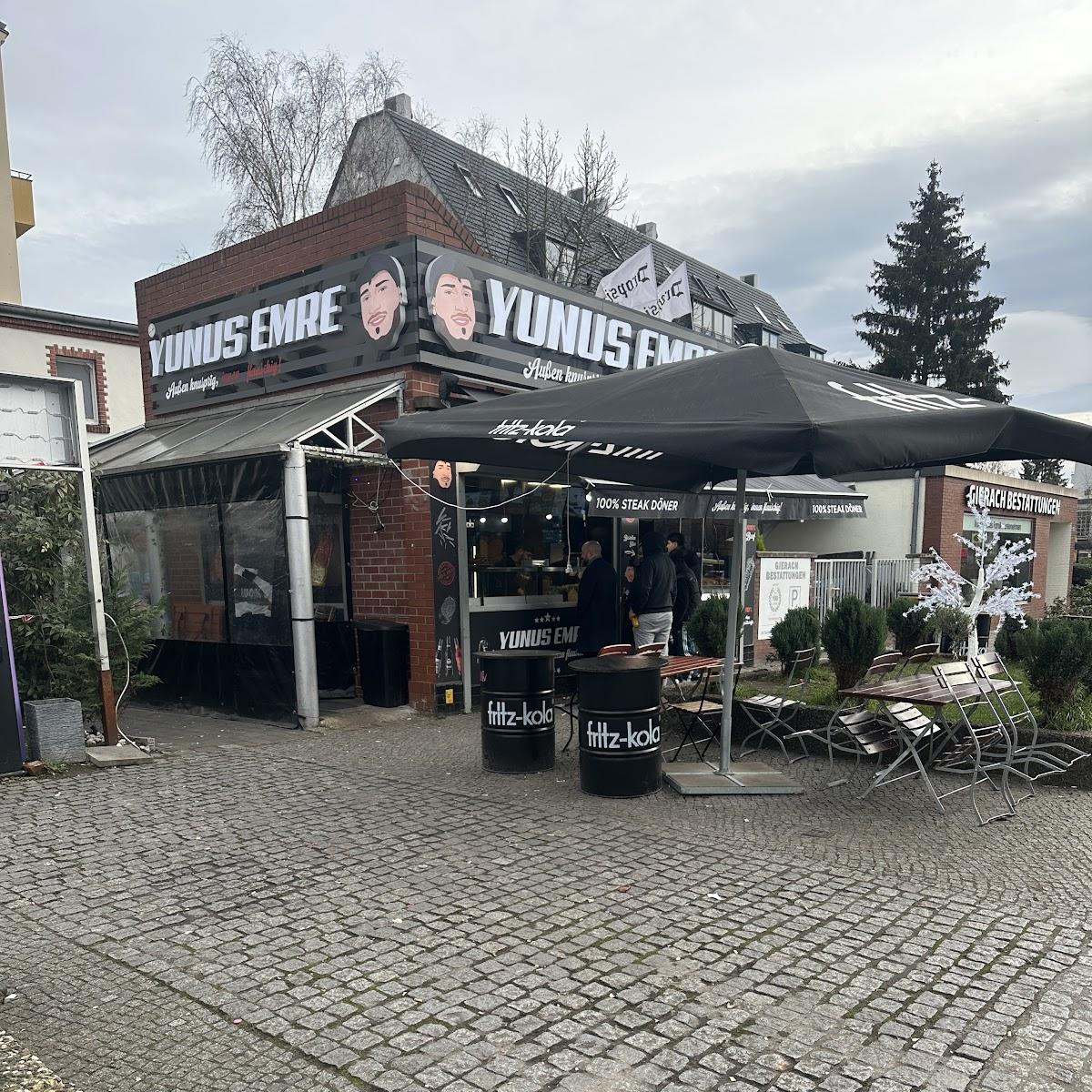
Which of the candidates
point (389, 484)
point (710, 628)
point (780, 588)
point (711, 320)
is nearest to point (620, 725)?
point (710, 628)

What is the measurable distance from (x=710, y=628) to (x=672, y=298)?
6245mm

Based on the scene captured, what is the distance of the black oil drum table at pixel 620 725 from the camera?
5.59m

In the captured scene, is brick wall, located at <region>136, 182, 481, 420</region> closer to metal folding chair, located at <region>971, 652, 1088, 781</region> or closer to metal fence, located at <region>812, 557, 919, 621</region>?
metal folding chair, located at <region>971, 652, 1088, 781</region>

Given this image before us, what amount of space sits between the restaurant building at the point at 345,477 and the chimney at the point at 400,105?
41.9ft

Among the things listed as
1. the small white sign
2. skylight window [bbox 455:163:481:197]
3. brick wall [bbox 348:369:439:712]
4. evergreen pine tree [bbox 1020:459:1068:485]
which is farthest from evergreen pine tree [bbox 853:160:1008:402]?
brick wall [bbox 348:369:439:712]

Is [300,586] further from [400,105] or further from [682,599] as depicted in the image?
[400,105]

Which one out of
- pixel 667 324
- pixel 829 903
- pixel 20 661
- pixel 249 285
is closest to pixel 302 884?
pixel 829 903

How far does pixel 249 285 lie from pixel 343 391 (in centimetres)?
224

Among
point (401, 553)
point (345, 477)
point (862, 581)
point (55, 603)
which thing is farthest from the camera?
point (862, 581)

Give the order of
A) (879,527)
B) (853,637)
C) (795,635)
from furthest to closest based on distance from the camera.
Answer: (879,527), (795,635), (853,637)

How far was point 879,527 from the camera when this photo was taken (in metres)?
17.9

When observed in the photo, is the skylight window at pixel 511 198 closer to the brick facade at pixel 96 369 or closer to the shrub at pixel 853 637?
the brick facade at pixel 96 369

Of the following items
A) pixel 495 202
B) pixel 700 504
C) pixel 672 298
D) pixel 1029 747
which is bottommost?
pixel 1029 747

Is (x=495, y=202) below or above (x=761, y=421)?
above
